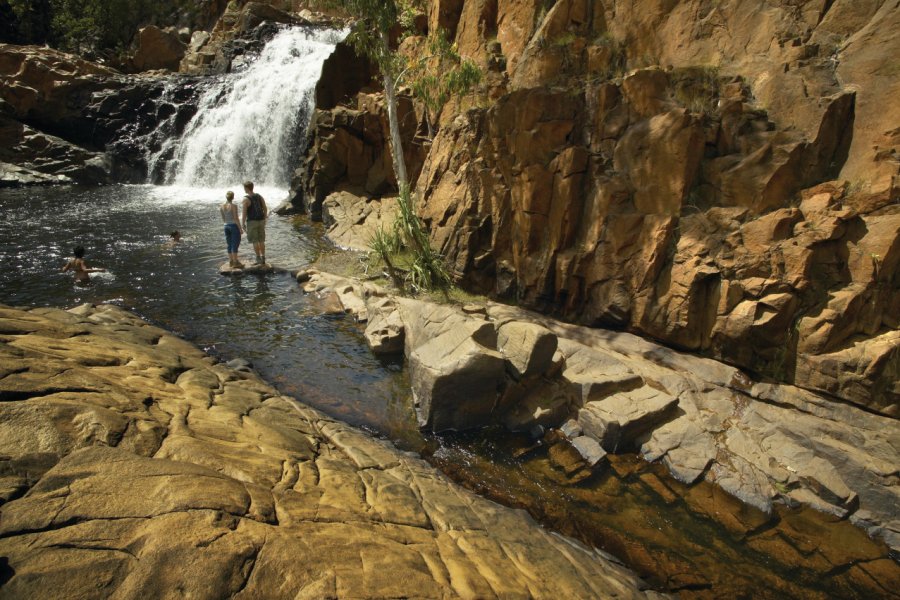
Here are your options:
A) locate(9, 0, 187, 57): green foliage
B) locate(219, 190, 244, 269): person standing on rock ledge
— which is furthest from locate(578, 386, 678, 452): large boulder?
locate(9, 0, 187, 57): green foliage

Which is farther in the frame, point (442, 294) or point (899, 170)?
point (442, 294)

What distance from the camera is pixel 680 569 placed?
4.50 metres

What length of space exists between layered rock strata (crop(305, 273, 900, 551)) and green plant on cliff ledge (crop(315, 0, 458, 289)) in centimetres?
257

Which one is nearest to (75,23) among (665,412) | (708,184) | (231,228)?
(231,228)

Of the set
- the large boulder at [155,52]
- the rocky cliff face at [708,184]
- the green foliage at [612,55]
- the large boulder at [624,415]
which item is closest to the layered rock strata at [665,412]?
the large boulder at [624,415]

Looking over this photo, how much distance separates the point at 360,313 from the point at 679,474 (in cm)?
631

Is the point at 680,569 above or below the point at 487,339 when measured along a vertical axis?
below

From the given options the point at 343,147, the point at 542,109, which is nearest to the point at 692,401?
the point at 542,109

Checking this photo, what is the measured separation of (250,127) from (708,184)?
1903cm

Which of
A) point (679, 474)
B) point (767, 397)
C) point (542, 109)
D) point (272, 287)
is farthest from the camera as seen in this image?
point (272, 287)

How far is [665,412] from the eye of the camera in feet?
20.2

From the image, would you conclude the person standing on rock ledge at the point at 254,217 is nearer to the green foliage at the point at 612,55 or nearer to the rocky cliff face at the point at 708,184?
the rocky cliff face at the point at 708,184

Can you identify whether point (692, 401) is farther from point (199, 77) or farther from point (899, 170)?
point (199, 77)

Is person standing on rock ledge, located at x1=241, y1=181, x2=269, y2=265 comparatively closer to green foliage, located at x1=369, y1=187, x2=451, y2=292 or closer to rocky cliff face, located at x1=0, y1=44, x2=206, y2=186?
green foliage, located at x1=369, y1=187, x2=451, y2=292
